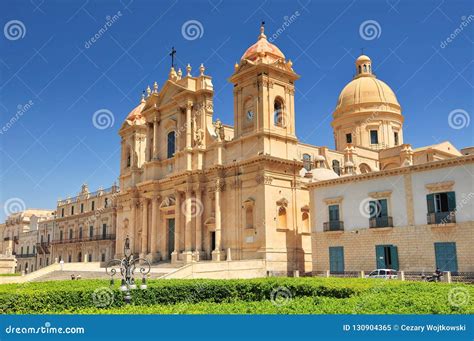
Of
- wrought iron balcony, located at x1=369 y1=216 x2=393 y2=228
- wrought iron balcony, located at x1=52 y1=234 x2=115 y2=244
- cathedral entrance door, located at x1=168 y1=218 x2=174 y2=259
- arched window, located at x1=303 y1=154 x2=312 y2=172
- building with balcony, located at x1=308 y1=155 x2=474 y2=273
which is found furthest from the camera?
wrought iron balcony, located at x1=52 y1=234 x2=115 y2=244

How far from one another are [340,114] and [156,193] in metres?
24.1

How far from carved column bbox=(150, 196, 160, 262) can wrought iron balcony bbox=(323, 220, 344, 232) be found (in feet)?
52.6

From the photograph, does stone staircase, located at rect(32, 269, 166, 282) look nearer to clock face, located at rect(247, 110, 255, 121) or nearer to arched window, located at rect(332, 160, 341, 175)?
clock face, located at rect(247, 110, 255, 121)

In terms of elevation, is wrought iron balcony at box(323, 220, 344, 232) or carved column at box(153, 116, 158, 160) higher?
carved column at box(153, 116, 158, 160)

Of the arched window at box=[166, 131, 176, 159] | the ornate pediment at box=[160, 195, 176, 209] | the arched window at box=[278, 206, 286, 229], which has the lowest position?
the arched window at box=[278, 206, 286, 229]

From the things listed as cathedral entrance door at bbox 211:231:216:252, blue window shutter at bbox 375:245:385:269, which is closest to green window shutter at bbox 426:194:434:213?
blue window shutter at bbox 375:245:385:269

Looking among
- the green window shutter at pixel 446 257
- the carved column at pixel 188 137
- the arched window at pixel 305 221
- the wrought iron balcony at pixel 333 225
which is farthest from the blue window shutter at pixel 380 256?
the carved column at pixel 188 137

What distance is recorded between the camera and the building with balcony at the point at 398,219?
76.8ft

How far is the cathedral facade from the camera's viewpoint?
31562 millimetres

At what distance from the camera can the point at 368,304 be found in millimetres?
10297

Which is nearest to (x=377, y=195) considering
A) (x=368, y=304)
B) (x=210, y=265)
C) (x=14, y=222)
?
(x=210, y=265)

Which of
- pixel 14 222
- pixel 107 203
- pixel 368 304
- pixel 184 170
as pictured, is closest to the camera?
pixel 368 304
